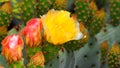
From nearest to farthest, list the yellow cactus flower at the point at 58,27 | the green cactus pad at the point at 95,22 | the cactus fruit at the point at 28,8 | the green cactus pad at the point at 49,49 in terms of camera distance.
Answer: the yellow cactus flower at the point at 58,27 → the green cactus pad at the point at 49,49 → the cactus fruit at the point at 28,8 → the green cactus pad at the point at 95,22

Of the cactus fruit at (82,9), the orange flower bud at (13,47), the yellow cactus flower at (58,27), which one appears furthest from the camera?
the cactus fruit at (82,9)

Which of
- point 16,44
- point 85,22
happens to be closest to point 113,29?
point 85,22

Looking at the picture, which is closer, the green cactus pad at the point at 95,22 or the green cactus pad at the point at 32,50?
the green cactus pad at the point at 32,50

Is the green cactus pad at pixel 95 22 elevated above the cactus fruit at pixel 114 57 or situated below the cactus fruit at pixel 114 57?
above

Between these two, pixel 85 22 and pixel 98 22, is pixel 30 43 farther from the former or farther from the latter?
pixel 98 22

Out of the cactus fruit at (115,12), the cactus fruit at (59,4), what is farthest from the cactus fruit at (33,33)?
the cactus fruit at (115,12)

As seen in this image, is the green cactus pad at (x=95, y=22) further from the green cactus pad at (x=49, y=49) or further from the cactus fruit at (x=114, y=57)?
the green cactus pad at (x=49, y=49)
